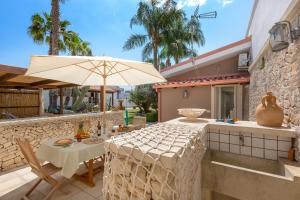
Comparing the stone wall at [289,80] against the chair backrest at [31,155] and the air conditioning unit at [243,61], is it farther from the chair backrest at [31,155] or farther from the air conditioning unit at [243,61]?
the air conditioning unit at [243,61]

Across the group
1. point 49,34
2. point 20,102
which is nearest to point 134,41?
point 49,34

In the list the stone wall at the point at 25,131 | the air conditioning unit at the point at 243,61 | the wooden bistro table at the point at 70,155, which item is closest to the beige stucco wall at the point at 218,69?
the air conditioning unit at the point at 243,61

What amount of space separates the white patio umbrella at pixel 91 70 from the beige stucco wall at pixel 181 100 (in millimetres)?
4182

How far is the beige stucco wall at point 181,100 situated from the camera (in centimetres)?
792

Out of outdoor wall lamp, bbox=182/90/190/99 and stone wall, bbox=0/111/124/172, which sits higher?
outdoor wall lamp, bbox=182/90/190/99

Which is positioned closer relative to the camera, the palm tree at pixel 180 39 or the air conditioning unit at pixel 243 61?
the air conditioning unit at pixel 243 61

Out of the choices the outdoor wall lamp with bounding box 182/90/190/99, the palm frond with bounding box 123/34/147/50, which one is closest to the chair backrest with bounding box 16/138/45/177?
the outdoor wall lamp with bounding box 182/90/190/99

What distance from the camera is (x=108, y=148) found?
121 cm

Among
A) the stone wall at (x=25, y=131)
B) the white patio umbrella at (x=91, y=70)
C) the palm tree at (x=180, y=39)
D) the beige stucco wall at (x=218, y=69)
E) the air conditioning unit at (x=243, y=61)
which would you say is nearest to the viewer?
the white patio umbrella at (x=91, y=70)

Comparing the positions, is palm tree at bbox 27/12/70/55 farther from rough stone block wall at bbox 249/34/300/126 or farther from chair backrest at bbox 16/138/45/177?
rough stone block wall at bbox 249/34/300/126

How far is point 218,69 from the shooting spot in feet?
28.2

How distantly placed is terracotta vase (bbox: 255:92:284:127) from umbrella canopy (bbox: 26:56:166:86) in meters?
2.46

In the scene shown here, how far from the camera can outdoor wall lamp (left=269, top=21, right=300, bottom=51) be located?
6.24ft

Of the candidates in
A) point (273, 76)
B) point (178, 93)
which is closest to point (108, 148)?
point (273, 76)
